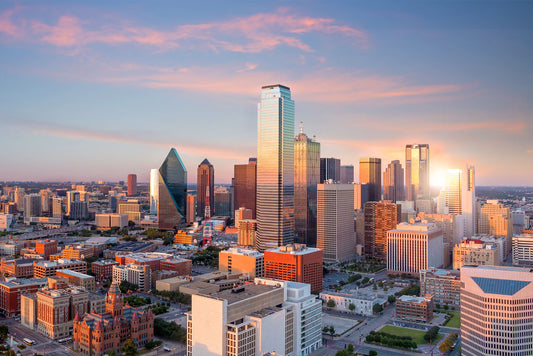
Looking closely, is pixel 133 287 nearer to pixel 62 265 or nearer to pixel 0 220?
pixel 62 265

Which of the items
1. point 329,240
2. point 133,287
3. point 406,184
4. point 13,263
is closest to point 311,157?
point 329,240

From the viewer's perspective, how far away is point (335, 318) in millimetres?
34969

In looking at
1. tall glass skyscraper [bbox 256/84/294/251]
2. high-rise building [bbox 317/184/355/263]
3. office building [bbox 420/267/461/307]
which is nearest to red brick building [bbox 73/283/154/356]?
office building [bbox 420/267/461/307]

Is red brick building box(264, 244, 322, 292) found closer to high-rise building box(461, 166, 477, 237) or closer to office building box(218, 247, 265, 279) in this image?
office building box(218, 247, 265, 279)

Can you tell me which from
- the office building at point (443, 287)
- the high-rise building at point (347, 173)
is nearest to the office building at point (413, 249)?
the office building at point (443, 287)

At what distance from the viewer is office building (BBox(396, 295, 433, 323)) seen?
33.4 meters

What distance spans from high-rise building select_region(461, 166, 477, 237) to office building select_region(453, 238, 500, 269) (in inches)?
927

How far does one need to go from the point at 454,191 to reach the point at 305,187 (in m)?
28.8

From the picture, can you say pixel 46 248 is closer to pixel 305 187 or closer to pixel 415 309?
pixel 305 187

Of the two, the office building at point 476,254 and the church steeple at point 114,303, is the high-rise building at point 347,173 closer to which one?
Result: the office building at point 476,254

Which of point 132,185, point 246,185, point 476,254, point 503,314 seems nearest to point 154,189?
point 246,185

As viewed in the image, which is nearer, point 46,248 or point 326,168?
point 46,248

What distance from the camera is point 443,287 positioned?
39.3m

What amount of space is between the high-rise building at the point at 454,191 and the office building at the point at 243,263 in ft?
149
